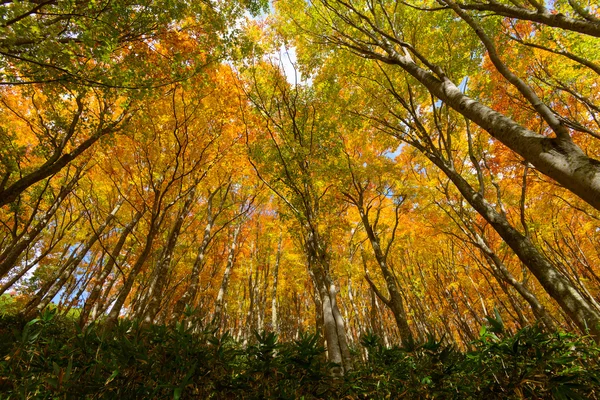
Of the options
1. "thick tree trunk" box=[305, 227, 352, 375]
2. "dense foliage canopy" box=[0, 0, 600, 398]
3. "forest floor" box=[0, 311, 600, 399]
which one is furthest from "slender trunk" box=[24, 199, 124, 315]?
"forest floor" box=[0, 311, 600, 399]

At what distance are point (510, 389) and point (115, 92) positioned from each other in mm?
7689

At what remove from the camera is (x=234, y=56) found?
23.3 feet

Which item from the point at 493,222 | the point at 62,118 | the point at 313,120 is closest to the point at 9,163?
the point at 62,118

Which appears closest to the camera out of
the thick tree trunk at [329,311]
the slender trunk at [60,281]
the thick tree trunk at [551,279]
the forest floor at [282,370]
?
the forest floor at [282,370]

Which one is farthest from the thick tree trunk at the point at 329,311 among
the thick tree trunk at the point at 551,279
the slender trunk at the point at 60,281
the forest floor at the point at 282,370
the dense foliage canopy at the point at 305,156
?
the slender trunk at the point at 60,281

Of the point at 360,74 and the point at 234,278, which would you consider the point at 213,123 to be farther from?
the point at 234,278

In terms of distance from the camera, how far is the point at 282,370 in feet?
7.44

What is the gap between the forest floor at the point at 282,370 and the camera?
5.99 ft

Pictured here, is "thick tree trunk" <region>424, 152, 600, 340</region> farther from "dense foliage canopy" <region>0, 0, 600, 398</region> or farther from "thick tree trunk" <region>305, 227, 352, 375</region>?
"thick tree trunk" <region>305, 227, 352, 375</region>

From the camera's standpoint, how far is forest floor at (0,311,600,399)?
183 centimetres

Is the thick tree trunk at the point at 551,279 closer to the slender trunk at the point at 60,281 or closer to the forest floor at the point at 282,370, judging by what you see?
the forest floor at the point at 282,370

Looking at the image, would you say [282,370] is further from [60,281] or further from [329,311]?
[60,281]

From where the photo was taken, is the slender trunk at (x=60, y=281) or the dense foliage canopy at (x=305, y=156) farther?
the slender trunk at (x=60, y=281)

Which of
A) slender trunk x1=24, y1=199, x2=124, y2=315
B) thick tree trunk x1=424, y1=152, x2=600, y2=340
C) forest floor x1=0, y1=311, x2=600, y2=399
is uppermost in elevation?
slender trunk x1=24, y1=199, x2=124, y2=315
